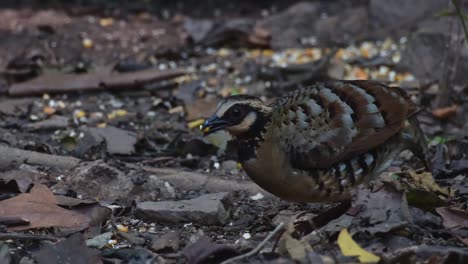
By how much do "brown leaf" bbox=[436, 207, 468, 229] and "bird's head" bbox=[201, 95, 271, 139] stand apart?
106 cm

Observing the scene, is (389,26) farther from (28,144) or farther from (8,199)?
(8,199)

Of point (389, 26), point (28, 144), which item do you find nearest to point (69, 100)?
point (28, 144)

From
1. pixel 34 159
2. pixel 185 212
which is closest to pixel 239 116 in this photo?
pixel 185 212

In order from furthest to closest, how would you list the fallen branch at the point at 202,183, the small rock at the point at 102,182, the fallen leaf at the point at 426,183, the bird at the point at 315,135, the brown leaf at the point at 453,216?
the fallen branch at the point at 202,183 → the small rock at the point at 102,182 → the fallen leaf at the point at 426,183 → the bird at the point at 315,135 → the brown leaf at the point at 453,216

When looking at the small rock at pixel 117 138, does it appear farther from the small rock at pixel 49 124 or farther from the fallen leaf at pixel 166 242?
the fallen leaf at pixel 166 242

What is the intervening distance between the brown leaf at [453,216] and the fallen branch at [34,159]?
252cm

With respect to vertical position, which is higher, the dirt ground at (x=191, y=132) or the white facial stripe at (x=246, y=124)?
the white facial stripe at (x=246, y=124)

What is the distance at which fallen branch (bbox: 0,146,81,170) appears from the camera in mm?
5969

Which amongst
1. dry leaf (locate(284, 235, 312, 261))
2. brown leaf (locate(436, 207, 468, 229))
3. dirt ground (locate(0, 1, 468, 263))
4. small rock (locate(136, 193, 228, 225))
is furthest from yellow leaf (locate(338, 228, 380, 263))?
small rock (locate(136, 193, 228, 225))

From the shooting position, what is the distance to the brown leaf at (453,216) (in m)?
4.46

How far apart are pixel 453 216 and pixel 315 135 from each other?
0.84 m

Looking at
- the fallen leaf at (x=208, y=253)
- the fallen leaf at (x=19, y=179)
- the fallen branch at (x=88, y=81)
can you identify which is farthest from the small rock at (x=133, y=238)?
the fallen branch at (x=88, y=81)

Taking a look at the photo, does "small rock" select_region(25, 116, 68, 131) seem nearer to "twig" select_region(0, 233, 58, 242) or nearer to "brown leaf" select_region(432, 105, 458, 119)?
"twig" select_region(0, 233, 58, 242)

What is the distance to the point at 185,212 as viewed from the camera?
4.99m
